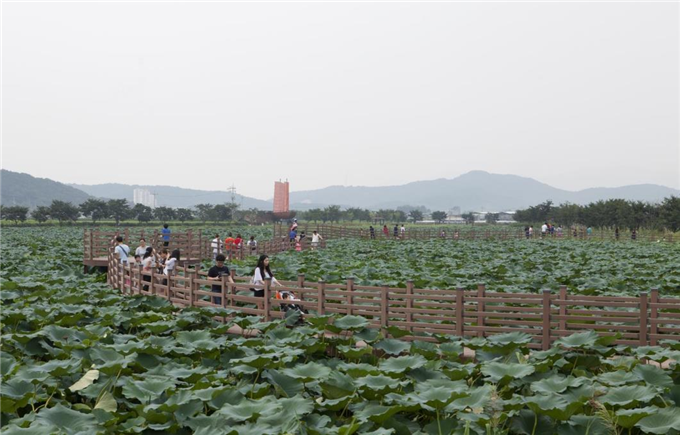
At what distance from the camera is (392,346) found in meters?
7.38

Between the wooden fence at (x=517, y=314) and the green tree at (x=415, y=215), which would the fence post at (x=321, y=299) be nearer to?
the wooden fence at (x=517, y=314)

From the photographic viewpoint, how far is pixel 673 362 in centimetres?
666

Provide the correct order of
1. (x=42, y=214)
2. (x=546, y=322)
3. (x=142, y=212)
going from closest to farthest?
(x=546, y=322) → (x=42, y=214) → (x=142, y=212)

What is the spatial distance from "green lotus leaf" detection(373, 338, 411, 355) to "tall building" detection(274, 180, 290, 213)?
98.0 meters

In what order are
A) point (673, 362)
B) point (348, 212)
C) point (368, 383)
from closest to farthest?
point (368, 383)
point (673, 362)
point (348, 212)

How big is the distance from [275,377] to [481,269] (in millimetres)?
12384

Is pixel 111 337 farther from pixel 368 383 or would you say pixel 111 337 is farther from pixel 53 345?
pixel 368 383

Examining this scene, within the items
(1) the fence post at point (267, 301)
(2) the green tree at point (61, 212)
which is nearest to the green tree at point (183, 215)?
(2) the green tree at point (61, 212)

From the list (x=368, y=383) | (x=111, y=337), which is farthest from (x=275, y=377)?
(x=111, y=337)

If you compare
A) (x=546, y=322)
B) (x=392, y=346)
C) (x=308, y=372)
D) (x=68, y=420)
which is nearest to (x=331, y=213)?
(x=546, y=322)

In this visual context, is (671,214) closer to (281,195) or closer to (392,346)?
(392,346)

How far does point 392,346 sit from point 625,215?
54725 millimetres

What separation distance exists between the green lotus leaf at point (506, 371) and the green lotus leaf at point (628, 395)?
0.70 m

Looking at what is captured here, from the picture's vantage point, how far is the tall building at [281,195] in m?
106
